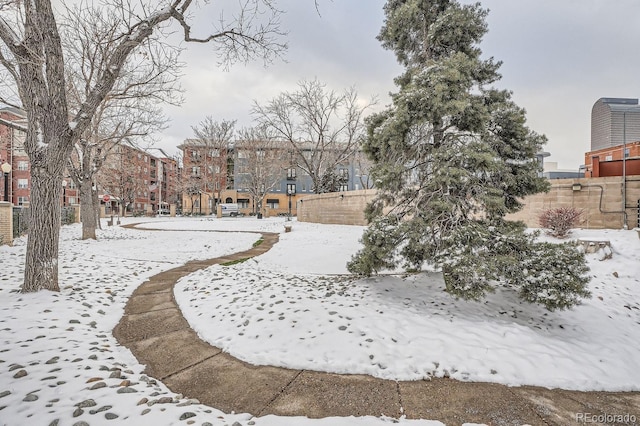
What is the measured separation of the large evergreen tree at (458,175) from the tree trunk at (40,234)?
5.15 m

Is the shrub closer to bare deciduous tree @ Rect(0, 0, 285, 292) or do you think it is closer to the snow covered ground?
the snow covered ground

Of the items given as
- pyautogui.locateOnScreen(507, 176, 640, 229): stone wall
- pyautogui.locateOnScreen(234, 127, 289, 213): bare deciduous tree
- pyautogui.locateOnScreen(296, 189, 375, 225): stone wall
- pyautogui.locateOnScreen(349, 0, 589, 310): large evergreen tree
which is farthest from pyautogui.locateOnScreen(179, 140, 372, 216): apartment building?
pyautogui.locateOnScreen(349, 0, 589, 310): large evergreen tree

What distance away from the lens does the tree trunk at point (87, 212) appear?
11.7 meters

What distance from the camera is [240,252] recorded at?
33.0 ft

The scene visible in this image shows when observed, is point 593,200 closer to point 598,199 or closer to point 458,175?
point 598,199

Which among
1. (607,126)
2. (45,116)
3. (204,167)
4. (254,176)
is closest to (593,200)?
(45,116)

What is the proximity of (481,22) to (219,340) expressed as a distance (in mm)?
6526

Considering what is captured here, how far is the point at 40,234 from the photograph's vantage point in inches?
184

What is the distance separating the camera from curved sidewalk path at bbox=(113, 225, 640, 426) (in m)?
2.31

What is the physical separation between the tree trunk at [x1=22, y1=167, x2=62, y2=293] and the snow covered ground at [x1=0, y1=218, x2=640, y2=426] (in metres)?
0.28

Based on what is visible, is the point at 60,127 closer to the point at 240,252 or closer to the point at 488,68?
the point at 240,252

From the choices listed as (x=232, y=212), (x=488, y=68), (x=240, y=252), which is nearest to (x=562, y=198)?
(x=488, y=68)

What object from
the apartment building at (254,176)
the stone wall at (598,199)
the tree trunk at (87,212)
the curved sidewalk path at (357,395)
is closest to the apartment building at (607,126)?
the stone wall at (598,199)

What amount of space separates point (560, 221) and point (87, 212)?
1755cm
